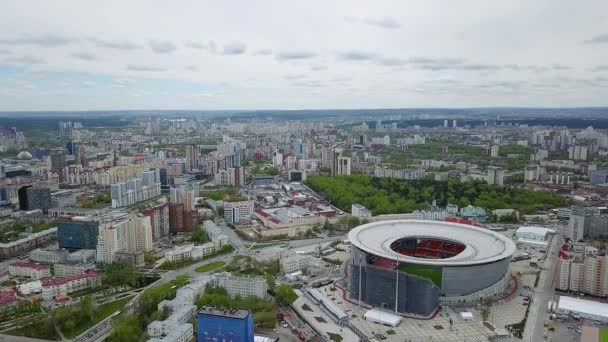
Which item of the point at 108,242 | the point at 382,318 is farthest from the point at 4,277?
the point at 382,318

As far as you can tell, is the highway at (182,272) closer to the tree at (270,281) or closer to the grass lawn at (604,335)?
the tree at (270,281)

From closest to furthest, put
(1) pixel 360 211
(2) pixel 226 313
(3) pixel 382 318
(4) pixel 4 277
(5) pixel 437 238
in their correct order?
(2) pixel 226 313 < (3) pixel 382 318 < (4) pixel 4 277 < (5) pixel 437 238 < (1) pixel 360 211

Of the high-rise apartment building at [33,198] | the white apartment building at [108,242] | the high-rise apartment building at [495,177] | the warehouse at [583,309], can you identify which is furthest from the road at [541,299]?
the high-rise apartment building at [33,198]

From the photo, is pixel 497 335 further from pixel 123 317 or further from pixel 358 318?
pixel 123 317

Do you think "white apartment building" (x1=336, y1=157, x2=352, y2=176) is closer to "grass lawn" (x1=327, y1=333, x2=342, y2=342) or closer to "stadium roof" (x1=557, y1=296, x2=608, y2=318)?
"stadium roof" (x1=557, y1=296, x2=608, y2=318)

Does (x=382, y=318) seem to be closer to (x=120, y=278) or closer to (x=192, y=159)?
(x=120, y=278)

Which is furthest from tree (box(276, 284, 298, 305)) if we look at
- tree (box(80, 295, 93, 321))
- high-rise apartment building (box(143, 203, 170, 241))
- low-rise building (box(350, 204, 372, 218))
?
low-rise building (box(350, 204, 372, 218))
